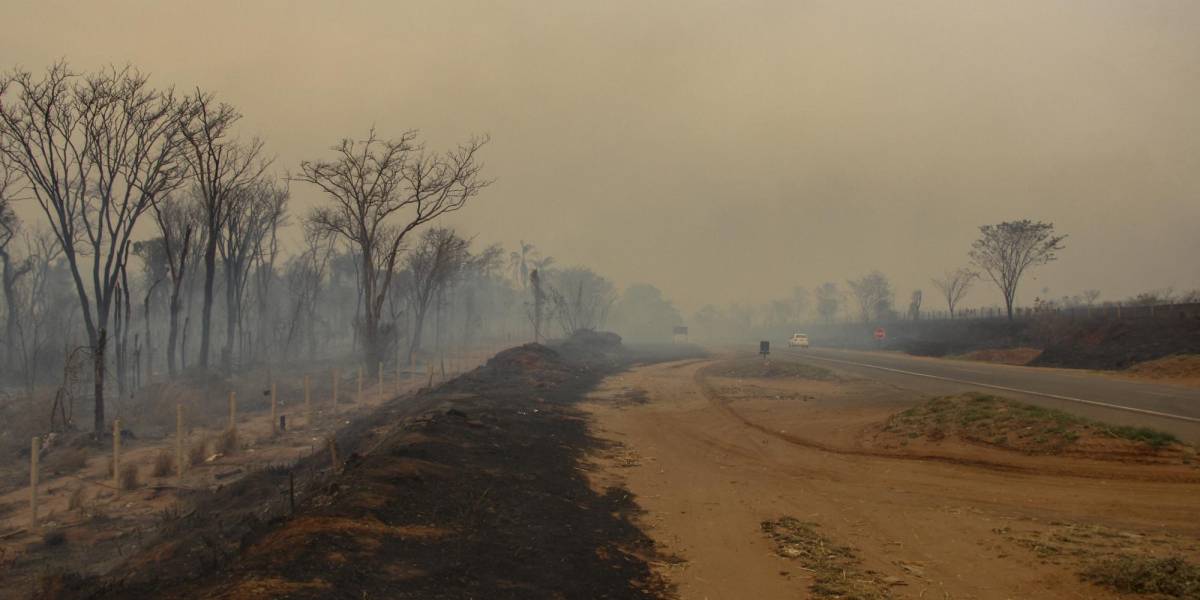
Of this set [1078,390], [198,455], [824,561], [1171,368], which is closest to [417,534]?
[824,561]

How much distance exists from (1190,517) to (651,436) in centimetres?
1212

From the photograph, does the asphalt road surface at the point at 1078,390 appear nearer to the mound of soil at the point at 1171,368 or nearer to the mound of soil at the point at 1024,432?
the mound of soil at the point at 1171,368

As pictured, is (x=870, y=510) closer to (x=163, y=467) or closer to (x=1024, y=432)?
(x=1024, y=432)

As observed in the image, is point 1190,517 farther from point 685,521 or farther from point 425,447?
point 425,447

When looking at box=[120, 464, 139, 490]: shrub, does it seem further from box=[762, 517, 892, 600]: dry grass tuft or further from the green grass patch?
the green grass patch

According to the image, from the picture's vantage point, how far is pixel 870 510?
1062 cm

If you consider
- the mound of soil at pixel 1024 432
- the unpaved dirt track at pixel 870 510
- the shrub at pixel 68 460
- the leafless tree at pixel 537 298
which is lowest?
the shrub at pixel 68 460

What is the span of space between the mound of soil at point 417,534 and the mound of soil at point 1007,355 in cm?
4143

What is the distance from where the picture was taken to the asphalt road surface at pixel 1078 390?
1702 centimetres

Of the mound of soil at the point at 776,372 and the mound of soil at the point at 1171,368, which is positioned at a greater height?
the mound of soil at the point at 1171,368

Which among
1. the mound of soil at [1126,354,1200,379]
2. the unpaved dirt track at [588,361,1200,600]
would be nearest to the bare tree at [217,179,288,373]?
the unpaved dirt track at [588,361,1200,600]

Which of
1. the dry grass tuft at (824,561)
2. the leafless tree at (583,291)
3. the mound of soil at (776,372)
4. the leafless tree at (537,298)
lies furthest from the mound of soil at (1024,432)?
the leafless tree at (583,291)

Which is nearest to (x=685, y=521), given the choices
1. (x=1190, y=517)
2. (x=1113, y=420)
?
(x=1190, y=517)

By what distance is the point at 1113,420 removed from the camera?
1647 centimetres
